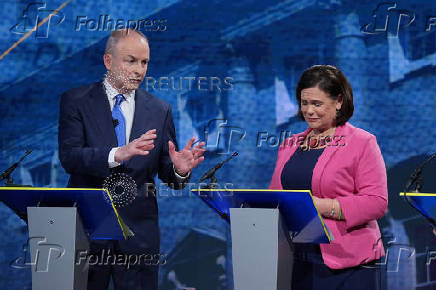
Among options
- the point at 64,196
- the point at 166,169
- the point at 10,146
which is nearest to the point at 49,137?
the point at 10,146

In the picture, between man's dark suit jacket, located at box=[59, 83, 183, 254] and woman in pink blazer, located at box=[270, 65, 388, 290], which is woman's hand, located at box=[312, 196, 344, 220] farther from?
man's dark suit jacket, located at box=[59, 83, 183, 254]

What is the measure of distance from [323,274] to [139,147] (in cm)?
98

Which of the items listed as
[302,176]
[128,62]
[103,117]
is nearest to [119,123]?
[103,117]

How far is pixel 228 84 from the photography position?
462 cm

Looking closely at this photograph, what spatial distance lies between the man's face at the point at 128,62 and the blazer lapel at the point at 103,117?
14cm

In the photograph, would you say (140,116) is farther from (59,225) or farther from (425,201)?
(425,201)

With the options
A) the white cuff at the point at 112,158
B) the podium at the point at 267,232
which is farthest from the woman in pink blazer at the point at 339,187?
the white cuff at the point at 112,158

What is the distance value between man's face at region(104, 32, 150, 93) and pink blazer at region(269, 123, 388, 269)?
1111 mm

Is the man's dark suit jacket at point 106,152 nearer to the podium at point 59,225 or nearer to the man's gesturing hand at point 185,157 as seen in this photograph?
the man's gesturing hand at point 185,157

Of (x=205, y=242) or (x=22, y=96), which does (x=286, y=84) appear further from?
(x=22, y=96)

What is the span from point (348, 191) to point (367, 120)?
2.18 m

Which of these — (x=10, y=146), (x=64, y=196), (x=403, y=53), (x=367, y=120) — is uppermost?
(x=403, y=53)

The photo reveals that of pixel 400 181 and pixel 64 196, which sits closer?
pixel 64 196

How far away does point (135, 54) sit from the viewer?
3230 millimetres
